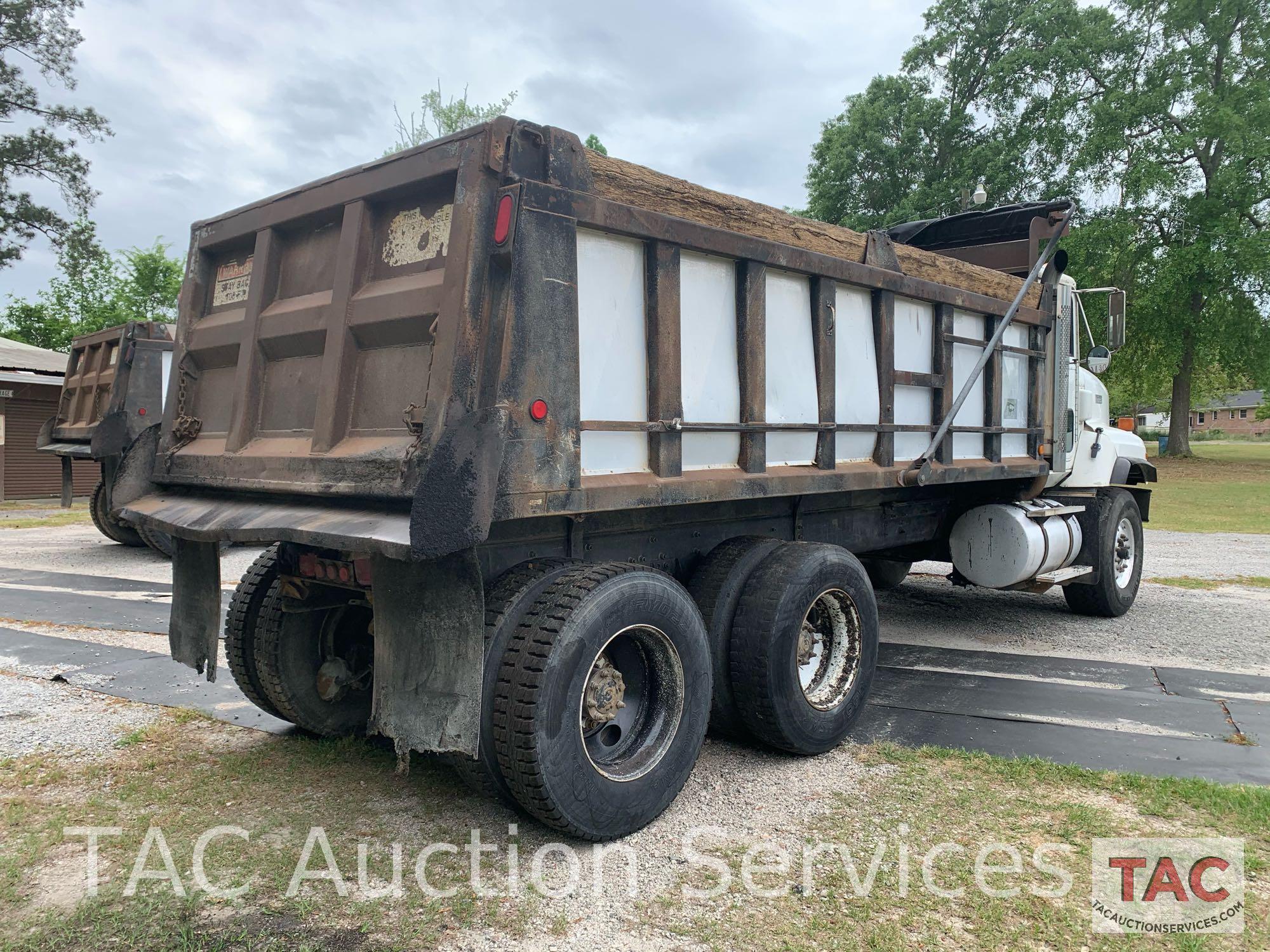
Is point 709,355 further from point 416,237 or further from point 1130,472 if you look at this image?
point 1130,472

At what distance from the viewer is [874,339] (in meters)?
4.96

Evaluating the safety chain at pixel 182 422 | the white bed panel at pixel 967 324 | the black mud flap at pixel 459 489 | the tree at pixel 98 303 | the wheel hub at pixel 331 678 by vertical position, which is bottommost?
the wheel hub at pixel 331 678

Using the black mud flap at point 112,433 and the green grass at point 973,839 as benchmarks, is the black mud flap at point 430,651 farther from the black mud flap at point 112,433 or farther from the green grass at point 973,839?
the black mud flap at point 112,433

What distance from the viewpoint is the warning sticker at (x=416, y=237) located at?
3.27 m

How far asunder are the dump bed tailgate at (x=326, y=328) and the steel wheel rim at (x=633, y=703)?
44.3 inches

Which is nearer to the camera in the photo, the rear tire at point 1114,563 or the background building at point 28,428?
the rear tire at point 1114,563

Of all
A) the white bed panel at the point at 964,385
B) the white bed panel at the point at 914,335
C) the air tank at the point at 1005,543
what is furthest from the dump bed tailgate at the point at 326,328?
the air tank at the point at 1005,543

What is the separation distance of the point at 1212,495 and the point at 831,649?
72.1 feet

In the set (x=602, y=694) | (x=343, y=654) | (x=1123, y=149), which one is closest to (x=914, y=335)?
(x=602, y=694)

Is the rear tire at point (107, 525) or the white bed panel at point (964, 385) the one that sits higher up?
the white bed panel at point (964, 385)

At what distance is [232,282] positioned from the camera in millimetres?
4277

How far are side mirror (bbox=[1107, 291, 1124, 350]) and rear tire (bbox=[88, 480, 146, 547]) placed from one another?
1180 cm

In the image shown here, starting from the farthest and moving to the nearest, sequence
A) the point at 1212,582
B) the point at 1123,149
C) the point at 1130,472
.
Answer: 1. the point at 1123,149
2. the point at 1212,582
3. the point at 1130,472

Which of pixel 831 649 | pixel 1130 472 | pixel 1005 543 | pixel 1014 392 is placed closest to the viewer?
pixel 831 649
